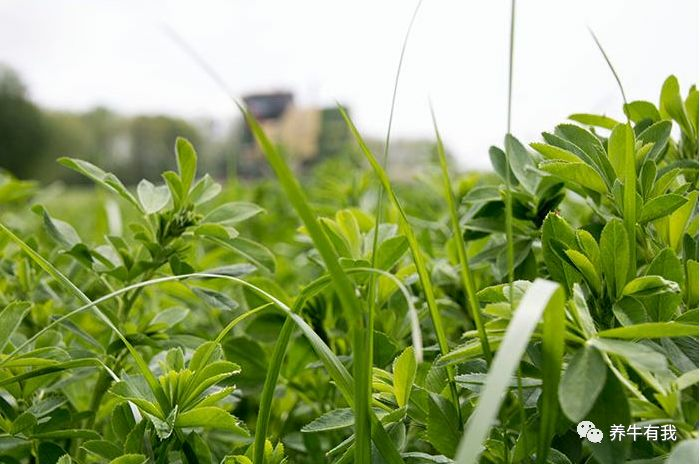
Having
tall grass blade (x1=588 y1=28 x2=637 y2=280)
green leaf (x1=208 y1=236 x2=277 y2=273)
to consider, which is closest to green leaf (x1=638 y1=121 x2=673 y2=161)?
tall grass blade (x1=588 y1=28 x2=637 y2=280)

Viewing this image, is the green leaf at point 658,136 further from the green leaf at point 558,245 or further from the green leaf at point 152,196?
the green leaf at point 152,196

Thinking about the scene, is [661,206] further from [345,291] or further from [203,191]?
[203,191]

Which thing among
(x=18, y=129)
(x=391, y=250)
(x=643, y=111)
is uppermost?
(x=643, y=111)

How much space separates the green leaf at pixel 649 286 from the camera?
1.34 ft

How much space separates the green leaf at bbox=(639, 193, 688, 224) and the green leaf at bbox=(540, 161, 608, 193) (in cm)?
4

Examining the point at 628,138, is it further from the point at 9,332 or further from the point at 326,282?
the point at 9,332

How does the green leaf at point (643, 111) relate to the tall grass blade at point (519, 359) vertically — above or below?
above

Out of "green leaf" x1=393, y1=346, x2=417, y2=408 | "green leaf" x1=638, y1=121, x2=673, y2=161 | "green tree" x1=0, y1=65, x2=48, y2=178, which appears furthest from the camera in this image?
"green tree" x1=0, y1=65, x2=48, y2=178

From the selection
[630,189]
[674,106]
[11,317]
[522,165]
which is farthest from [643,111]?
[11,317]

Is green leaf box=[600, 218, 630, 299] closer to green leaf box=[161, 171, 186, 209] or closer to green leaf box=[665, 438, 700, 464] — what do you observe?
green leaf box=[665, 438, 700, 464]

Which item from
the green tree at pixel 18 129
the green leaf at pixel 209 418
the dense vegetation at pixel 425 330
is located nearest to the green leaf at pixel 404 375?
the dense vegetation at pixel 425 330

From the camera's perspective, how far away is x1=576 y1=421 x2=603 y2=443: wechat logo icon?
405 mm

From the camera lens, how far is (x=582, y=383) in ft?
1.16

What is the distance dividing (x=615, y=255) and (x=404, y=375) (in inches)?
6.3
